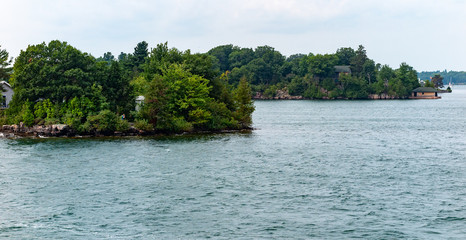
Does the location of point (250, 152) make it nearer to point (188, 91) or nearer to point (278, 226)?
point (188, 91)

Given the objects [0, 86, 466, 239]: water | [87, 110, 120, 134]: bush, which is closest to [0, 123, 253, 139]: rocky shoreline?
[87, 110, 120, 134]: bush

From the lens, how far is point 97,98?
8062 cm

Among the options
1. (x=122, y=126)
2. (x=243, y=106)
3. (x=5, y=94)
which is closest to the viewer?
(x=122, y=126)

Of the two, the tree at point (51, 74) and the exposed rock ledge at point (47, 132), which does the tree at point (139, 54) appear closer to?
the tree at point (51, 74)

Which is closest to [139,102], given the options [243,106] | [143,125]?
[143,125]

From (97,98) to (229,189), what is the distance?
44190 mm

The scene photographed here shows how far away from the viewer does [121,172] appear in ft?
166

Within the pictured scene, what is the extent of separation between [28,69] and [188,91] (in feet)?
85.1

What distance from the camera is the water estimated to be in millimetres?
32344

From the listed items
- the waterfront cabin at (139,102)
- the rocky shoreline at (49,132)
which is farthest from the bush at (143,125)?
the waterfront cabin at (139,102)

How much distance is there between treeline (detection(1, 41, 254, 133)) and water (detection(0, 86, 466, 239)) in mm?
6938

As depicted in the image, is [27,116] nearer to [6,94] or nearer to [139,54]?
[6,94]

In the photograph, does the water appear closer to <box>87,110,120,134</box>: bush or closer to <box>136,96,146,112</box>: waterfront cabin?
<box>87,110,120,134</box>: bush

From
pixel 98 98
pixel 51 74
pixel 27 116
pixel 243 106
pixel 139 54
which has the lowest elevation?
pixel 27 116
